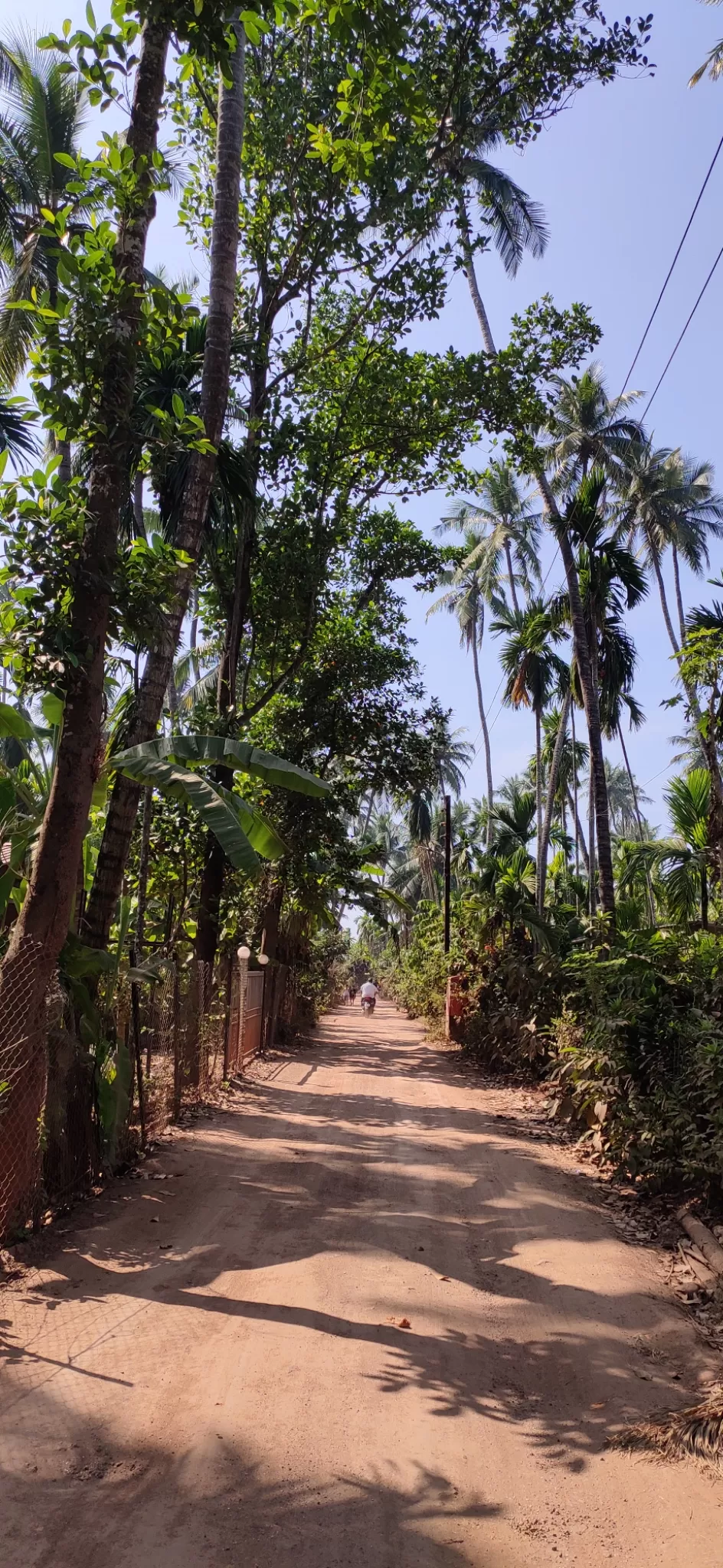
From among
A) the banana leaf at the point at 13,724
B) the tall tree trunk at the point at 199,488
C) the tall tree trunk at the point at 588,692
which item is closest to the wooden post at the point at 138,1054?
the tall tree trunk at the point at 199,488

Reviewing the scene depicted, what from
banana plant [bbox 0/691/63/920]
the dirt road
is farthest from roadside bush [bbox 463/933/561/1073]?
banana plant [bbox 0/691/63/920]

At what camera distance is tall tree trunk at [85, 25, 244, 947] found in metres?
8.05

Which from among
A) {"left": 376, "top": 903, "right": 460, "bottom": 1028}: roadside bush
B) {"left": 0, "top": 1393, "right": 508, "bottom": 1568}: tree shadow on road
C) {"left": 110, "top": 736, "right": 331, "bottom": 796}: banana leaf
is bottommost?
{"left": 0, "top": 1393, "right": 508, "bottom": 1568}: tree shadow on road

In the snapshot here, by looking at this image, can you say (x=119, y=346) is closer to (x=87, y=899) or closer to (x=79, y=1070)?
(x=87, y=899)

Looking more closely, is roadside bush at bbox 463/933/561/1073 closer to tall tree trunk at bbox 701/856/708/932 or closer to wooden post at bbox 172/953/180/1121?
tall tree trunk at bbox 701/856/708/932

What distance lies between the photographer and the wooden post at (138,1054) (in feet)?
26.8

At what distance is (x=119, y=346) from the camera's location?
6391 mm

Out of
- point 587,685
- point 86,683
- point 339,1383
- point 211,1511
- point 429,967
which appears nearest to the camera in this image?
point 211,1511

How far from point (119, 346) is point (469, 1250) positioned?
653 cm

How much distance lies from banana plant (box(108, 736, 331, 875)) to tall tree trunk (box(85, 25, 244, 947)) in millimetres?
705

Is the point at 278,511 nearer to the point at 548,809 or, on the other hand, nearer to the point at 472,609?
the point at 548,809

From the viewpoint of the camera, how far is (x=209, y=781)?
304 inches

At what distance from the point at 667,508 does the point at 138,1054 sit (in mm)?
32040

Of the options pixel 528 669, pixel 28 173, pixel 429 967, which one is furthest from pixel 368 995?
pixel 28 173
